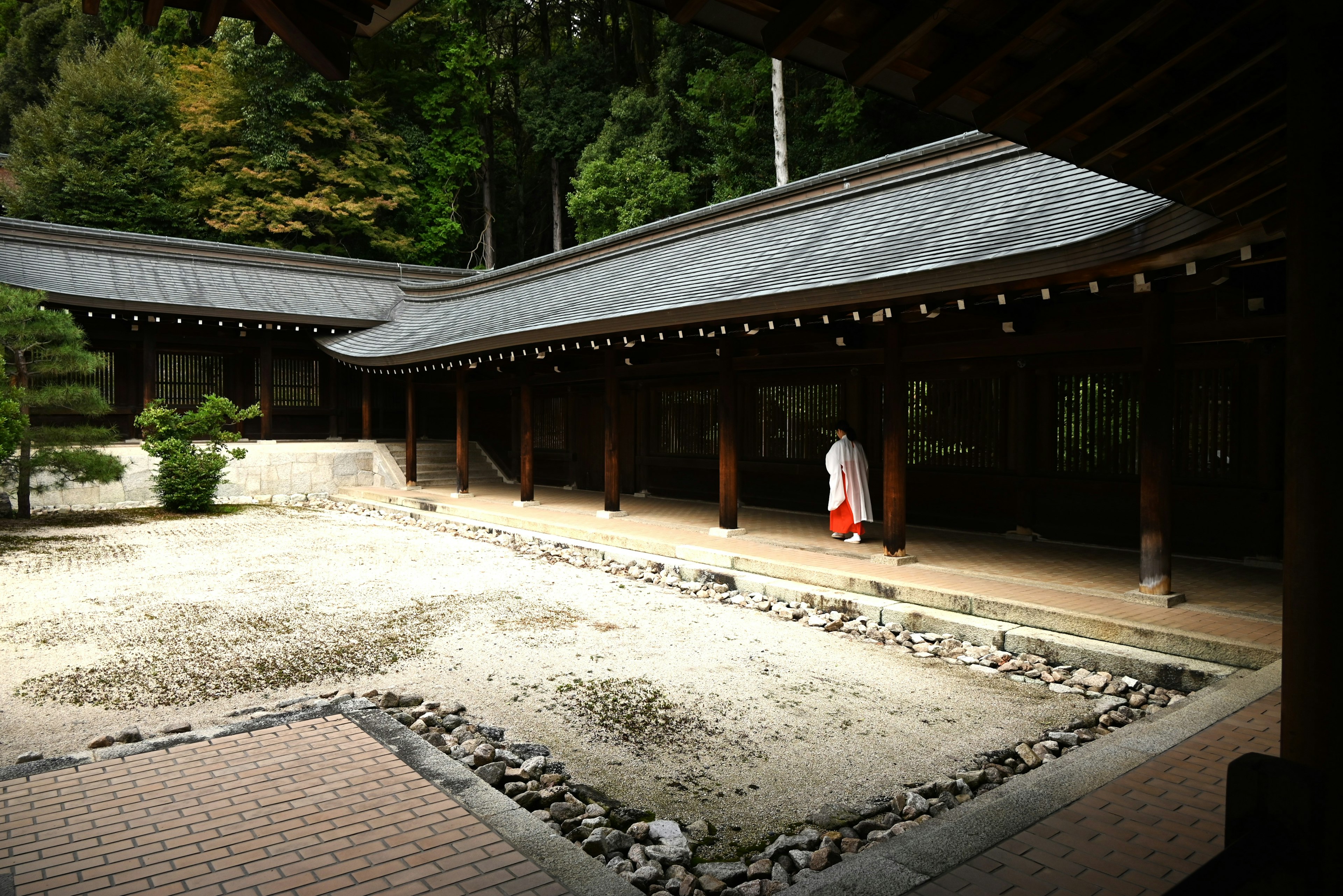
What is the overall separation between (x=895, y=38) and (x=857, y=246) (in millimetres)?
6823

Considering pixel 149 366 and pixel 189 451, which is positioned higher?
pixel 149 366

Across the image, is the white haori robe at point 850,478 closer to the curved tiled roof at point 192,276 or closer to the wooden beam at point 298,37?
the wooden beam at point 298,37

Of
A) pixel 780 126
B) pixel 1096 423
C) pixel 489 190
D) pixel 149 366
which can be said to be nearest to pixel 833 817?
pixel 1096 423

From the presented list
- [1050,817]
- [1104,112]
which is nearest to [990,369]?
[1104,112]

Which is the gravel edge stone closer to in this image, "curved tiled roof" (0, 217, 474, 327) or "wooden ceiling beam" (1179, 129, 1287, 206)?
"wooden ceiling beam" (1179, 129, 1287, 206)

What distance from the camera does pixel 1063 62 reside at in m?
2.65

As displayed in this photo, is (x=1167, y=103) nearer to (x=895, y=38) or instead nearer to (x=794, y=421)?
(x=895, y=38)

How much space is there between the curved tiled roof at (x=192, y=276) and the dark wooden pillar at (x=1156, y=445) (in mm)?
16867

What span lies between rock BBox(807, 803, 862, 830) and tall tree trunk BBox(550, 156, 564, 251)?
91.1ft

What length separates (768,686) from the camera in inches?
205

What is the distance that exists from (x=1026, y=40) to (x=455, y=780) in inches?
143

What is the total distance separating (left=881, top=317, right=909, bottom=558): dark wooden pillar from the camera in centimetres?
765

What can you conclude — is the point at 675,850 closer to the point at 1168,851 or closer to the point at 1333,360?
the point at 1168,851

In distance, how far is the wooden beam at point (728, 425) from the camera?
31.1ft
